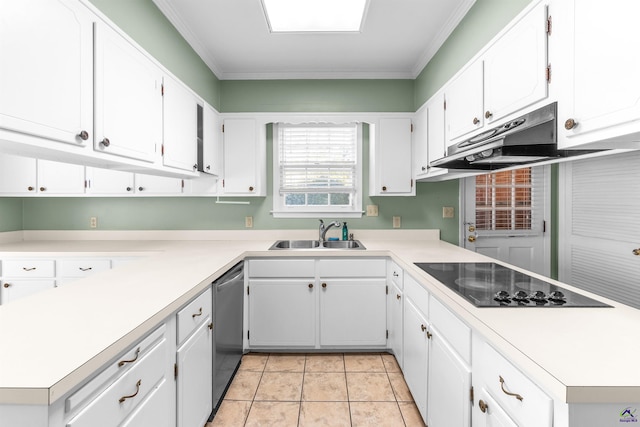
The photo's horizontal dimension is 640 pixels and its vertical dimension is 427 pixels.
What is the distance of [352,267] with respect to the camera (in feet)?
→ 8.36

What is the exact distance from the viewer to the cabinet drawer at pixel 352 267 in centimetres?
254

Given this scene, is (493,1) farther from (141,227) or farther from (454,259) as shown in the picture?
(141,227)

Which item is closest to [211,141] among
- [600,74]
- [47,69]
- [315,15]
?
[315,15]

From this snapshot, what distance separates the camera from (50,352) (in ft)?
2.71

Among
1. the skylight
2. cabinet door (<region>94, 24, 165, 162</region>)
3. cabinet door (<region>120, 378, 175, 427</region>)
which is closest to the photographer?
cabinet door (<region>120, 378, 175, 427</region>)

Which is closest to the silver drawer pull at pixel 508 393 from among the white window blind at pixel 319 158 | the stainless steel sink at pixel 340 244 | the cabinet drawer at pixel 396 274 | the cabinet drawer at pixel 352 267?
the cabinet drawer at pixel 396 274

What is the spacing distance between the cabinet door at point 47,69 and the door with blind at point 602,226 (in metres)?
3.23

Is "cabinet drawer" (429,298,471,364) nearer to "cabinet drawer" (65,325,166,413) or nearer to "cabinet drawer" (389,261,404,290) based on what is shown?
"cabinet drawer" (389,261,404,290)

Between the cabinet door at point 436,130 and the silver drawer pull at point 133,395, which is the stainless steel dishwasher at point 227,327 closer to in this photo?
the silver drawer pull at point 133,395

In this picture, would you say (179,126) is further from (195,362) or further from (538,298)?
(538,298)

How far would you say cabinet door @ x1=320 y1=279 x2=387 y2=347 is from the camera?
100 inches

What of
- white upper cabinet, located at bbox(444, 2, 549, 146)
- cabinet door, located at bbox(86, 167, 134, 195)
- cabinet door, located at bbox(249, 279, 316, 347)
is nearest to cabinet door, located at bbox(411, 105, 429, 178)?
white upper cabinet, located at bbox(444, 2, 549, 146)

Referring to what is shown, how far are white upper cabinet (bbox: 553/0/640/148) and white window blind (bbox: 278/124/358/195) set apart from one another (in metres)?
2.08

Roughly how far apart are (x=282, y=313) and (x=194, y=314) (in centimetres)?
115
